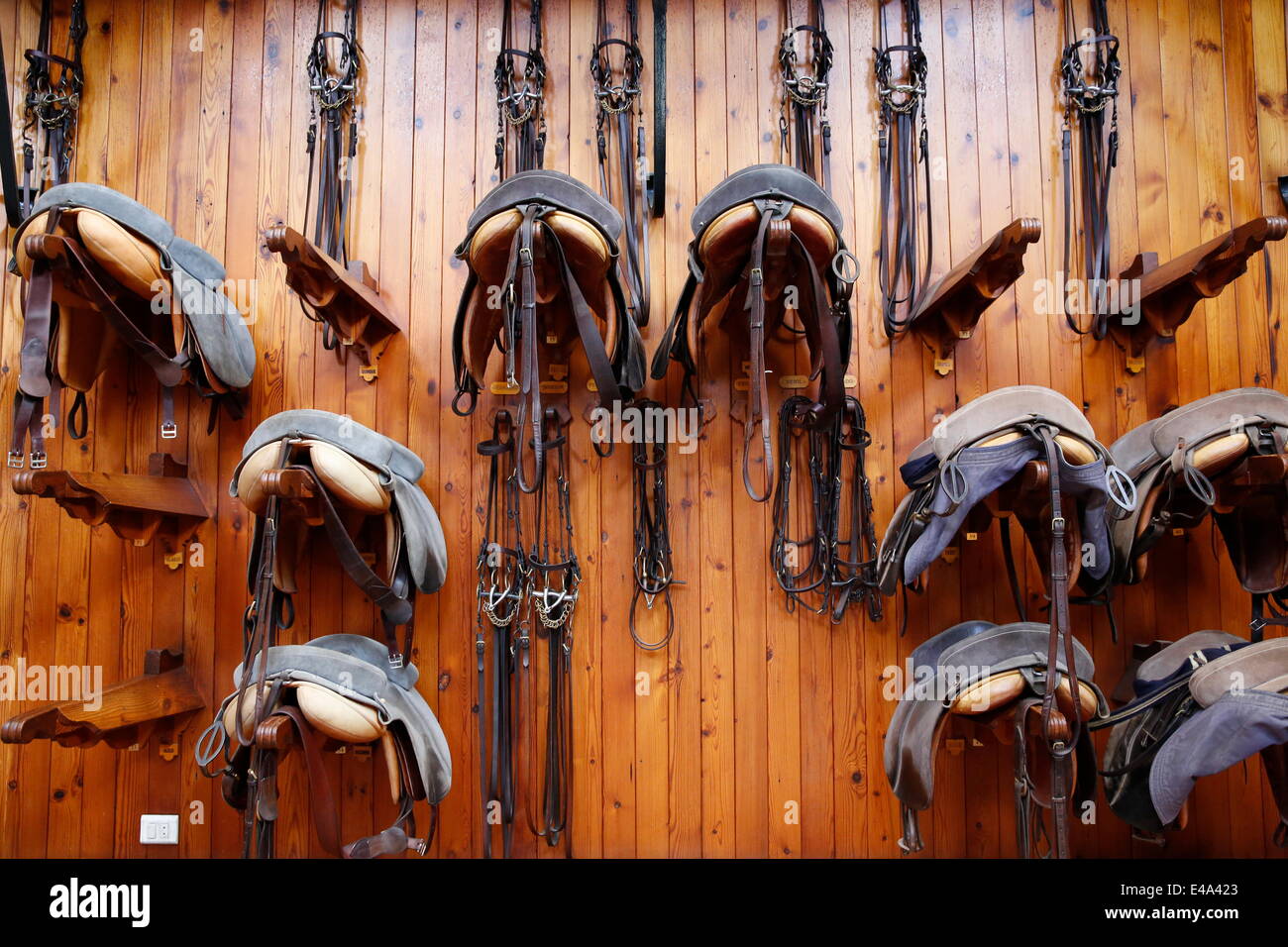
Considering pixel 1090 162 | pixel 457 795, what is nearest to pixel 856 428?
pixel 1090 162

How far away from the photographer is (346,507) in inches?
73.5

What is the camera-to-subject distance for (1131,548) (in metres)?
1.83

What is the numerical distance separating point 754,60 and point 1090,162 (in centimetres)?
110

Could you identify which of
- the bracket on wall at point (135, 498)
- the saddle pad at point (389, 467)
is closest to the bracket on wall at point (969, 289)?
the saddle pad at point (389, 467)

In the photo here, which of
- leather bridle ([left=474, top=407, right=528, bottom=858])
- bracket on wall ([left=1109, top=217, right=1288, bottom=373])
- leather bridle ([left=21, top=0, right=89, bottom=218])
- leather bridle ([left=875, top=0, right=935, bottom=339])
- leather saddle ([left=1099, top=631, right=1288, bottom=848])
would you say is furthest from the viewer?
leather bridle ([left=21, top=0, right=89, bottom=218])

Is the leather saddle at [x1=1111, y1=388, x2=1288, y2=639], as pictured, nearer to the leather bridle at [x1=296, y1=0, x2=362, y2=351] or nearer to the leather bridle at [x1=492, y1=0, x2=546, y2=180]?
the leather bridle at [x1=492, y1=0, x2=546, y2=180]

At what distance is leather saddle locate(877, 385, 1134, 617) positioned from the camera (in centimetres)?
164

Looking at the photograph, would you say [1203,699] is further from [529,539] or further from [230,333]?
[230,333]

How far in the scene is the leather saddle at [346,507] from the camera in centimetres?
168

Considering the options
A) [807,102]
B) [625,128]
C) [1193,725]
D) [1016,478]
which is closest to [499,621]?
[1016,478]

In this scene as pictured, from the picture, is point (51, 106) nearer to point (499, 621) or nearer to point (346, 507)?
point (346, 507)

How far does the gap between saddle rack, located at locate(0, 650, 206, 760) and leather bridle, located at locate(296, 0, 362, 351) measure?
3.57 feet

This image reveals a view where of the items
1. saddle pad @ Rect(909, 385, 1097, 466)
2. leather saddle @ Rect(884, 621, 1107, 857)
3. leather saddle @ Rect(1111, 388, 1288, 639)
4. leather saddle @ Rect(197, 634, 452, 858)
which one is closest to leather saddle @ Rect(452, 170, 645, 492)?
leather saddle @ Rect(197, 634, 452, 858)
